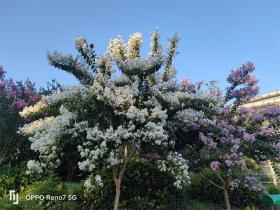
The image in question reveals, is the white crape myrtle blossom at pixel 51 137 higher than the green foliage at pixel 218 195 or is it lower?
higher

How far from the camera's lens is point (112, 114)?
8.06m

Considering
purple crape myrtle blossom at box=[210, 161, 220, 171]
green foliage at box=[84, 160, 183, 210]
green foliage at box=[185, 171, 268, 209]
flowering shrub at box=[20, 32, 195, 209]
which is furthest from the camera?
green foliage at box=[185, 171, 268, 209]

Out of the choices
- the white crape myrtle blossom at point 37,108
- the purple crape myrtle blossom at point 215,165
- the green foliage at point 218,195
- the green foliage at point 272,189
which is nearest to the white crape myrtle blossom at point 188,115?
the purple crape myrtle blossom at point 215,165

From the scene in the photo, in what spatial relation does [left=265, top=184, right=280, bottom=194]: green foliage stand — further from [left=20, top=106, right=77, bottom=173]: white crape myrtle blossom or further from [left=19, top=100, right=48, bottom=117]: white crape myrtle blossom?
[left=19, top=100, right=48, bottom=117]: white crape myrtle blossom

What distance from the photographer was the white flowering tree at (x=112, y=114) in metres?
7.57

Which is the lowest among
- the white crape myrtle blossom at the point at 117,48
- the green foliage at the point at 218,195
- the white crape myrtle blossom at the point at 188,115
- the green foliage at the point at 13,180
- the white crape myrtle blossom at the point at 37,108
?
the green foliage at the point at 218,195

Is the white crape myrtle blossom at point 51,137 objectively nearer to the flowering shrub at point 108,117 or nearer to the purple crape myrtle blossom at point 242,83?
the flowering shrub at point 108,117

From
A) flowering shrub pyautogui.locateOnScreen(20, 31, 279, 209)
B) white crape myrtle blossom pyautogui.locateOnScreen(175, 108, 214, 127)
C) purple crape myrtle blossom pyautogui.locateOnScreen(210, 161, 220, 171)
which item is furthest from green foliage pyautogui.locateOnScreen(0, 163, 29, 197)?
purple crape myrtle blossom pyautogui.locateOnScreen(210, 161, 220, 171)

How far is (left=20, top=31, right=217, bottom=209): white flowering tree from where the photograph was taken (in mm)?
7570

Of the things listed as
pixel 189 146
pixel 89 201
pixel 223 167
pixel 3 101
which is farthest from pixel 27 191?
pixel 223 167

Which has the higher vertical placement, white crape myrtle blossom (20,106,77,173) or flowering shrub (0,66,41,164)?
flowering shrub (0,66,41,164)

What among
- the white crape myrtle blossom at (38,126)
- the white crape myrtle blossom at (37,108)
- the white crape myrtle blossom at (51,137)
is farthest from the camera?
the white crape myrtle blossom at (37,108)

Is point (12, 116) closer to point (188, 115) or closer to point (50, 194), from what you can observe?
point (50, 194)

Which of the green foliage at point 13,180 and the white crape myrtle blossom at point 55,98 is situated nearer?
the white crape myrtle blossom at point 55,98
